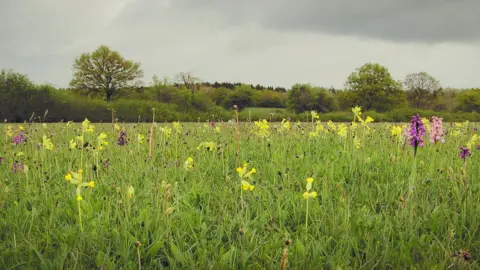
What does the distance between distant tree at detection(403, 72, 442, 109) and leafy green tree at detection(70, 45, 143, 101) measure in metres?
45.9

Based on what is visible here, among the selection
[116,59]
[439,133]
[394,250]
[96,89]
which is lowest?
[394,250]

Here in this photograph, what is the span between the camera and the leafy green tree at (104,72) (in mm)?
63219

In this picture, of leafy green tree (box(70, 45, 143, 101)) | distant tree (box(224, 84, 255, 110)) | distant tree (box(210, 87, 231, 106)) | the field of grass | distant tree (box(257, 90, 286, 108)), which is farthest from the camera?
distant tree (box(257, 90, 286, 108))

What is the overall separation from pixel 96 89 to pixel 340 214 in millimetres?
64558

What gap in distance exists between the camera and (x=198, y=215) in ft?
12.2

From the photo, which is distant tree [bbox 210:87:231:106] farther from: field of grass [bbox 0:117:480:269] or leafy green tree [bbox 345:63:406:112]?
field of grass [bbox 0:117:480:269]

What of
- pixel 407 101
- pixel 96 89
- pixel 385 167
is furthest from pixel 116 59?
pixel 385 167

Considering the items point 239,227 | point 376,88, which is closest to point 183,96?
point 376,88

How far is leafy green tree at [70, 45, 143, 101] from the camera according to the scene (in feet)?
207

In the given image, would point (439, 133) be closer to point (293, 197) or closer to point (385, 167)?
point (385, 167)

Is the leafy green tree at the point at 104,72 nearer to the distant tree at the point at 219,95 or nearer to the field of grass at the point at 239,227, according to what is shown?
the distant tree at the point at 219,95

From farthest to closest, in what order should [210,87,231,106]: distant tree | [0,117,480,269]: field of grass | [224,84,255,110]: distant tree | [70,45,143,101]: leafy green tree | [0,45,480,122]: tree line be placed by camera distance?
[210,87,231,106]: distant tree, [224,84,255,110]: distant tree, [70,45,143,101]: leafy green tree, [0,45,480,122]: tree line, [0,117,480,269]: field of grass

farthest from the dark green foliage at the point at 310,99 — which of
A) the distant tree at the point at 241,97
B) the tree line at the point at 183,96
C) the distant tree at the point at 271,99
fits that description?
the distant tree at the point at 271,99

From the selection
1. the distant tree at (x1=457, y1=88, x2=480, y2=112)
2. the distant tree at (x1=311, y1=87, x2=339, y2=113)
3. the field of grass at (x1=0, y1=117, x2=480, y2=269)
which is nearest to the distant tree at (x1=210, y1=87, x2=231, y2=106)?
the distant tree at (x1=311, y1=87, x2=339, y2=113)
